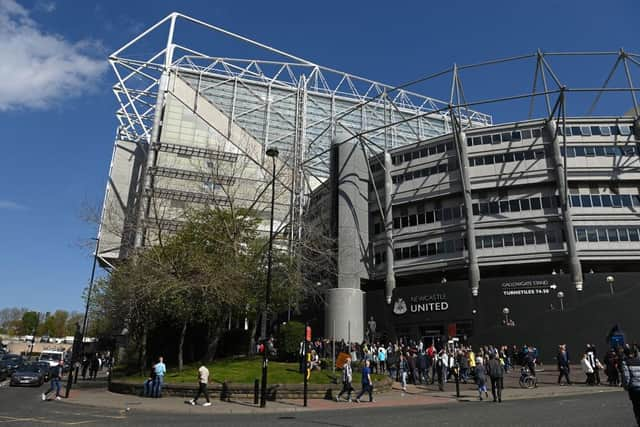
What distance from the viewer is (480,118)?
8669 cm

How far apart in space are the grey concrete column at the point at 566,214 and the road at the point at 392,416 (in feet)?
77.6

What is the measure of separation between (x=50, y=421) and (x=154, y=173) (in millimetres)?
45706

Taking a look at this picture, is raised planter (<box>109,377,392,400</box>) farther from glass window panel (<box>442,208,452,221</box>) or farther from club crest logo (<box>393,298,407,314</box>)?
→ glass window panel (<box>442,208,452,221</box>)

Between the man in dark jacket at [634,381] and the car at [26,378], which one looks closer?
the man in dark jacket at [634,381]

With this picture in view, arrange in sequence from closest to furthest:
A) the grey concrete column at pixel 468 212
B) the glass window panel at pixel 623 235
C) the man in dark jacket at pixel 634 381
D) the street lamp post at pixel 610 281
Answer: the man in dark jacket at pixel 634 381 < the street lamp post at pixel 610 281 < the glass window panel at pixel 623 235 < the grey concrete column at pixel 468 212

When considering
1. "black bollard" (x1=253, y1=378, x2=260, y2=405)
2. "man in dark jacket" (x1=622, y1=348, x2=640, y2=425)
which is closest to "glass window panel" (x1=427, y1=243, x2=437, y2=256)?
"black bollard" (x1=253, y1=378, x2=260, y2=405)

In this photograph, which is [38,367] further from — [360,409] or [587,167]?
[587,167]

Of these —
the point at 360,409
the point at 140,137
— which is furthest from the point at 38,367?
the point at 140,137

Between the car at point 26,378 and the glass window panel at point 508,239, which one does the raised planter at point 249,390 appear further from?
the glass window panel at point 508,239

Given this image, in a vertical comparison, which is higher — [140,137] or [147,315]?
[140,137]

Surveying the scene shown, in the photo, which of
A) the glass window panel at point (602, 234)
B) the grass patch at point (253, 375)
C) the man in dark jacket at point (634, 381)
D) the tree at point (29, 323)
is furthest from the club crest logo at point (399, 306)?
the tree at point (29, 323)

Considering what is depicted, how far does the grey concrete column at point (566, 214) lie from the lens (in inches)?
1515

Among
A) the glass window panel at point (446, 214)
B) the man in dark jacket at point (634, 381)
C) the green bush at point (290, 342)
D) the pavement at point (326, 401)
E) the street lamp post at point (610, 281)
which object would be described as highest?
the glass window panel at point (446, 214)

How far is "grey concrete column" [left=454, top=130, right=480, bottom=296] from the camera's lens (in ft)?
134
